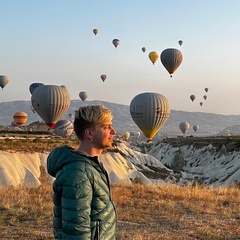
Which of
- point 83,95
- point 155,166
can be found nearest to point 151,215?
point 155,166

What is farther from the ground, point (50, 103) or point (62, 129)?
point (50, 103)

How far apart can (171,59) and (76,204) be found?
64.2 m

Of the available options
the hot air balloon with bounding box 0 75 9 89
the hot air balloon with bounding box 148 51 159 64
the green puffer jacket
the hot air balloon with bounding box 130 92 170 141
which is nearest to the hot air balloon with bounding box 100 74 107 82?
the hot air balloon with bounding box 148 51 159 64

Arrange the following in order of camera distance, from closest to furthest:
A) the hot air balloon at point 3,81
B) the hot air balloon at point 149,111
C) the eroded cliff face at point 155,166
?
the eroded cliff face at point 155,166
the hot air balloon at point 149,111
the hot air balloon at point 3,81

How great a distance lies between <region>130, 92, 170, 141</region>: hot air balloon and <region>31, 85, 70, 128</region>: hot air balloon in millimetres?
11178

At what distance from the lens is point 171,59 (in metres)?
65.8

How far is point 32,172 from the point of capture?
110ft

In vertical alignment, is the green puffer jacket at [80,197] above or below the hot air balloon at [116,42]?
below

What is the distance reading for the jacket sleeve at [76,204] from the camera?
334 cm

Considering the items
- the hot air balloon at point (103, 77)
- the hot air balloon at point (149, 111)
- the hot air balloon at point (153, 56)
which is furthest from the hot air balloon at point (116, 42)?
the hot air balloon at point (149, 111)

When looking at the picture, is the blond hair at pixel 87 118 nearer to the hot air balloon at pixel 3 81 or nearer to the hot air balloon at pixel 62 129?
the hot air balloon at pixel 62 129

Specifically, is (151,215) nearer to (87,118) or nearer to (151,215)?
(151,215)

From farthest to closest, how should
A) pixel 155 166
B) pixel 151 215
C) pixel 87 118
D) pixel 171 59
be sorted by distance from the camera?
1. pixel 171 59
2. pixel 155 166
3. pixel 151 215
4. pixel 87 118

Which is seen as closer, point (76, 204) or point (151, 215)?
point (76, 204)
